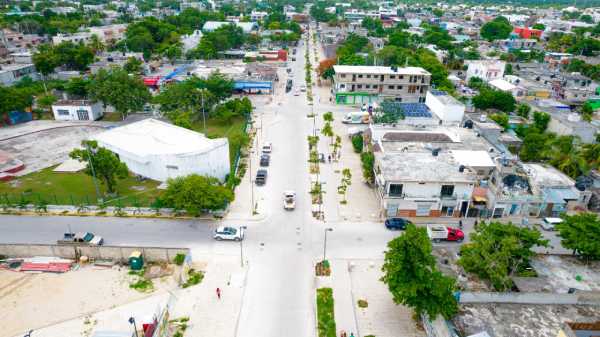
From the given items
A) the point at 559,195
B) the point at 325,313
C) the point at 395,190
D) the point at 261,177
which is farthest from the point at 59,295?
the point at 559,195

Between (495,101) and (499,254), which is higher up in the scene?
(495,101)

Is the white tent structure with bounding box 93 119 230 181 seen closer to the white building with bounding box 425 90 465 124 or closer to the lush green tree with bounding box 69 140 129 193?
the lush green tree with bounding box 69 140 129 193

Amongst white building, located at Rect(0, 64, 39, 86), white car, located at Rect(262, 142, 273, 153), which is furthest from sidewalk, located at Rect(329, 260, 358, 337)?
white building, located at Rect(0, 64, 39, 86)

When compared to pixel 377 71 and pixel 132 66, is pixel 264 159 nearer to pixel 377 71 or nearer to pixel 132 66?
pixel 377 71

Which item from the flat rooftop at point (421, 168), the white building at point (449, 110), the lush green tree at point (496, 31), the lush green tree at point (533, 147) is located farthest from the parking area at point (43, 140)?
the lush green tree at point (496, 31)

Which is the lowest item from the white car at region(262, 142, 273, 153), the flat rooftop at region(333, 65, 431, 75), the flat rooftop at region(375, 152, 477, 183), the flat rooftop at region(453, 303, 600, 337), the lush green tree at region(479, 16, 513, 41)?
the white car at region(262, 142, 273, 153)

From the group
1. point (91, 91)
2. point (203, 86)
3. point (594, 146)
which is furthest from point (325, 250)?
point (91, 91)
